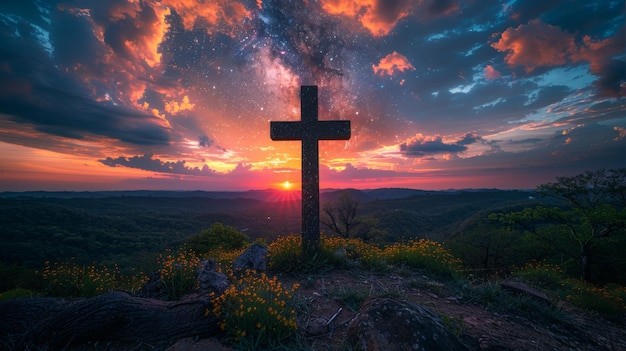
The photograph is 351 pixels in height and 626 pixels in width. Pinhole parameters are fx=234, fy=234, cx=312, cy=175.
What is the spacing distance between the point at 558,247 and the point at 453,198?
138 m

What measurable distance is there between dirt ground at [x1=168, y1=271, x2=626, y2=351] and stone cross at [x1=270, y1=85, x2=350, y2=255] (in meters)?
1.96

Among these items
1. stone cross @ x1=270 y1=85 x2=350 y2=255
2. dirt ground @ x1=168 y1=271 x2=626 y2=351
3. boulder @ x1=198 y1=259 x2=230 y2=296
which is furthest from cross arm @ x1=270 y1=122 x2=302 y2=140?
boulder @ x1=198 y1=259 x2=230 y2=296

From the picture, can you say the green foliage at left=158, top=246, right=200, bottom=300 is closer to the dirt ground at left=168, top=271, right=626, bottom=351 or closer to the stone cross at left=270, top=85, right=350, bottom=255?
the dirt ground at left=168, top=271, right=626, bottom=351

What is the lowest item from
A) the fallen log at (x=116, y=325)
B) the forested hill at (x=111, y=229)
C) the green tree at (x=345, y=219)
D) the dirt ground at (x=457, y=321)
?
the forested hill at (x=111, y=229)

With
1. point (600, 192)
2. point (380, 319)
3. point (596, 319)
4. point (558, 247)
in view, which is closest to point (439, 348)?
point (380, 319)

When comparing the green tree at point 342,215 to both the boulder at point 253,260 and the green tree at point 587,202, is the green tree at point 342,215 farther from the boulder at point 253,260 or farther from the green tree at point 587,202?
the boulder at point 253,260

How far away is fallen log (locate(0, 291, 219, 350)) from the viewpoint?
3217 millimetres

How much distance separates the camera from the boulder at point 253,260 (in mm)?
6598

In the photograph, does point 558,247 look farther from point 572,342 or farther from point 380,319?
point 380,319

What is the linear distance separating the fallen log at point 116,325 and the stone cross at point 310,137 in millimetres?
4296

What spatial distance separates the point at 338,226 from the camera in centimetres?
3225

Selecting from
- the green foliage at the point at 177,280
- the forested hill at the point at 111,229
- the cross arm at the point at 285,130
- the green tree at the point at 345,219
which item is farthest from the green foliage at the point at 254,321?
the green tree at the point at 345,219

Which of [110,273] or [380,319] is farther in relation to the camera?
[110,273]

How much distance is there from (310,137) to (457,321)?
5928 millimetres
